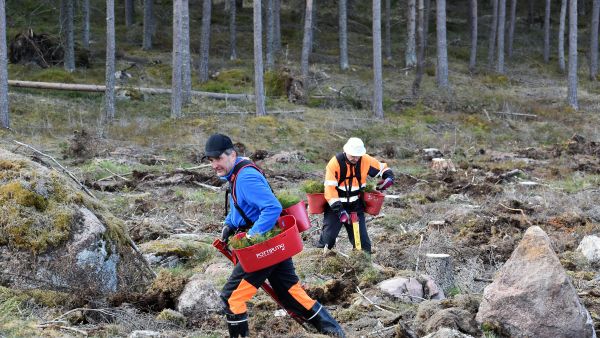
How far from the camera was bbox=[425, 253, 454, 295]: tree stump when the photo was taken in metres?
9.07

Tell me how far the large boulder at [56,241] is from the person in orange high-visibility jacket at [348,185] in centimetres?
270

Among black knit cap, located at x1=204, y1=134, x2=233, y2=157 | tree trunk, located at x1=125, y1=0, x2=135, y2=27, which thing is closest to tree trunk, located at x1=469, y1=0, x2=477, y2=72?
tree trunk, located at x1=125, y1=0, x2=135, y2=27

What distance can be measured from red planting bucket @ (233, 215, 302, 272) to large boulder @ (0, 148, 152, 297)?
7.13 feet

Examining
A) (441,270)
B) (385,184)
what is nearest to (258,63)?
(385,184)

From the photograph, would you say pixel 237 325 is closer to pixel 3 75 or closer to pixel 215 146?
pixel 215 146

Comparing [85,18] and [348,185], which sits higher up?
[85,18]

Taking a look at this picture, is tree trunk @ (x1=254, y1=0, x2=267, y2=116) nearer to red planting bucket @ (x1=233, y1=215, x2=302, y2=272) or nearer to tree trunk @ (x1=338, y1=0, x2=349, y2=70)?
tree trunk @ (x1=338, y1=0, x2=349, y2=70)

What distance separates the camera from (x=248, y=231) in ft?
20.4

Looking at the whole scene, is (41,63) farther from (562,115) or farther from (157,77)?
(562,115)

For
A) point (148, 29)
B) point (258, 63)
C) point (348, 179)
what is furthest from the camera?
point (148, 29)

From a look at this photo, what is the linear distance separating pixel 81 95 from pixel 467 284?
22.0 m

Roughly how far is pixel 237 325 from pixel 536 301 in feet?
8.39

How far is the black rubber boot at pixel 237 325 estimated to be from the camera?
6.18 m

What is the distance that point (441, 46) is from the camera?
3397 cm
